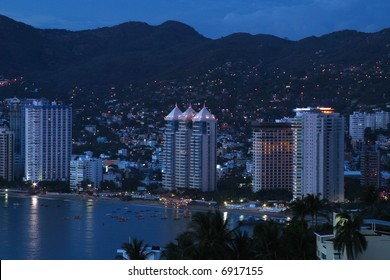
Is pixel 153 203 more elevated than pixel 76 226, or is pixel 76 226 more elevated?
pixel 153 203

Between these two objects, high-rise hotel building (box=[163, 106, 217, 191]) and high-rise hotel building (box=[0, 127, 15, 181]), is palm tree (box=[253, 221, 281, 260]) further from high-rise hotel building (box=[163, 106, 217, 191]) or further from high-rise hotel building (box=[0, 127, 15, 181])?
high-rise hotel building (box=[0, 127, 15, 181])

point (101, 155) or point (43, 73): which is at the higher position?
point (43, 73)

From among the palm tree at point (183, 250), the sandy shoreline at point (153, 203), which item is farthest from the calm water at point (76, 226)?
the palm tree at point (183, 250)

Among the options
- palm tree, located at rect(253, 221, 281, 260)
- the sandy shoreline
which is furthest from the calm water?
palm tree, located at rect(253, 221, 281, 260)

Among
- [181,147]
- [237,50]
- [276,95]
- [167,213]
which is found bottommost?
[167,213]

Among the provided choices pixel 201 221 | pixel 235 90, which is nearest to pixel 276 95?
pixel 235 90

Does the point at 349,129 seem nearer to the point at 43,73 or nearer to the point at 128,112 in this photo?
the point at 128,112

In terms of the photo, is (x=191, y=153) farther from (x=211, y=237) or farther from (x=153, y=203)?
(x=211, y=237)

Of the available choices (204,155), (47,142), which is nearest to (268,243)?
(204,155)
